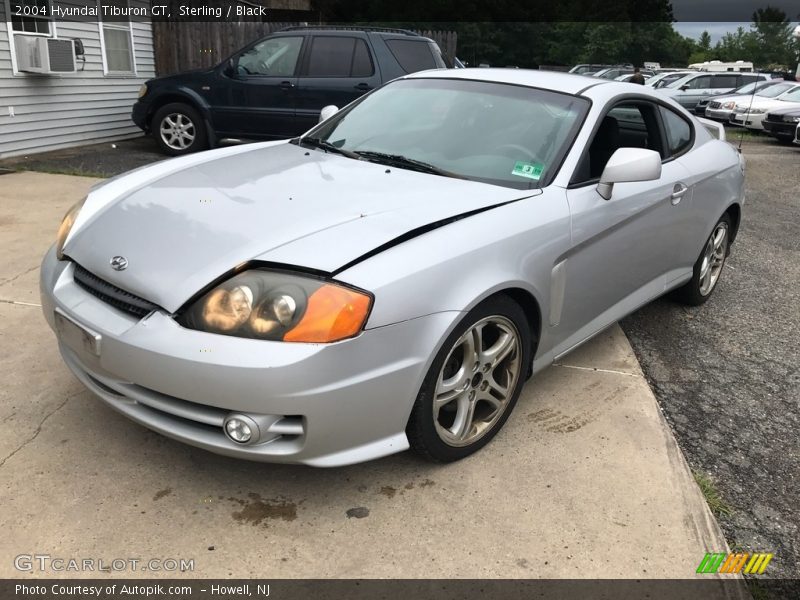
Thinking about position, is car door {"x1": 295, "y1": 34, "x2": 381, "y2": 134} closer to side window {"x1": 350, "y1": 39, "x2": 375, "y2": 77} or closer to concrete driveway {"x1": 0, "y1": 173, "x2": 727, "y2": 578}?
side window {"x1": 350, "y1": 39, "x2": 375, "y2": 77}

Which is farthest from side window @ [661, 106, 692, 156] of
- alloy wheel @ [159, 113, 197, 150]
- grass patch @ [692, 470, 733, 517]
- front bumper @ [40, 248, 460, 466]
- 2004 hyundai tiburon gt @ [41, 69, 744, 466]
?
alloy wheel @ [159, 113, 197, 150]

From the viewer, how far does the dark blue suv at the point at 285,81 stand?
29.5 feet

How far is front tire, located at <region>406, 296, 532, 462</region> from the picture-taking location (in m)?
2.54

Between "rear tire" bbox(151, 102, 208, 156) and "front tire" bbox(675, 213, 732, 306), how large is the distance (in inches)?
268

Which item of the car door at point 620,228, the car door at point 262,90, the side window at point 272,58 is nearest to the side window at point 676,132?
the car door at point 620,228

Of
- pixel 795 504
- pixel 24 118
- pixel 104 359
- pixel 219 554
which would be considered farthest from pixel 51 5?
pixel 795 504

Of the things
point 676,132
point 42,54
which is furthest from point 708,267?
point 42,54

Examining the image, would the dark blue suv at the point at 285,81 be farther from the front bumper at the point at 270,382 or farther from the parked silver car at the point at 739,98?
the parked silver car at the point at 739,98

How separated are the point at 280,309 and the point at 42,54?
858 cm

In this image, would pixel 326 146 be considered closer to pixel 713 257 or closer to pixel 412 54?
pixel 713 257

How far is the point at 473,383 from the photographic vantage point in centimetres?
278

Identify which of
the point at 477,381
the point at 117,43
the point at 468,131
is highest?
the point at 468,131

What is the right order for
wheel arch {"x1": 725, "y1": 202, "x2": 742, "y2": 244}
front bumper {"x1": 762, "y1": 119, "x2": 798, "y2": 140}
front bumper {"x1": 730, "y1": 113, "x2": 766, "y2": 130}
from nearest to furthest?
1. wheel arch {"x1": 725, "y1": 202, "x2": 742, "y2": 244}
2. front bumper {"x1": 762, "y1": 119, "x2": 798, "y2": 140}
3. front bumper {"x1": 730, "y1": 113, "x2": 766, "y2": 130}

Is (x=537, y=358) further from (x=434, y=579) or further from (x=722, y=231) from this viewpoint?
(x=722, y=231)
